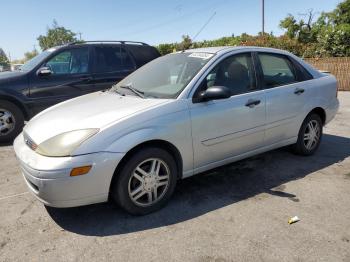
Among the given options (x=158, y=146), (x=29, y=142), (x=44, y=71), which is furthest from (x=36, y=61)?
(x=158, y=146)

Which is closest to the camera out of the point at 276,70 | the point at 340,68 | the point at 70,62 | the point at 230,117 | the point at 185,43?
the point at 230,117

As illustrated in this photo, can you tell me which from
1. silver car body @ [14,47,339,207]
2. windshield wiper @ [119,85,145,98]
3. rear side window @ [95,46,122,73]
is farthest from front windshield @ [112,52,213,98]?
rear side window @ [95,46,122,73]

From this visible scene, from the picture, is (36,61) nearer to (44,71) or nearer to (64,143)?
(44,71)

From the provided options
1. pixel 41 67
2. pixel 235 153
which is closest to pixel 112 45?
pixel 41 67

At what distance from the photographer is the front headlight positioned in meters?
3.11

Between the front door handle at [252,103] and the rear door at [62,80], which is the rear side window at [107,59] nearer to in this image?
the rear door at [62,80]

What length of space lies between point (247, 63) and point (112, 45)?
3.92 m

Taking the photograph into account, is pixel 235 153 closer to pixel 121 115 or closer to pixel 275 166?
pixel 275 166

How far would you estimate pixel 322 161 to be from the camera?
5.13m

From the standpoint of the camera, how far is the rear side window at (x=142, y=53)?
25.7ft

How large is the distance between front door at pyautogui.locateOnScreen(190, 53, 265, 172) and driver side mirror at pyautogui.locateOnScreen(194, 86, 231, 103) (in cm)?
6

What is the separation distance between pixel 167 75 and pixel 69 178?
5.79 ft

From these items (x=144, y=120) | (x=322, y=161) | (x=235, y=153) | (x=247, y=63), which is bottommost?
(x=322, y=161)

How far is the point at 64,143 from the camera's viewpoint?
124 inches
